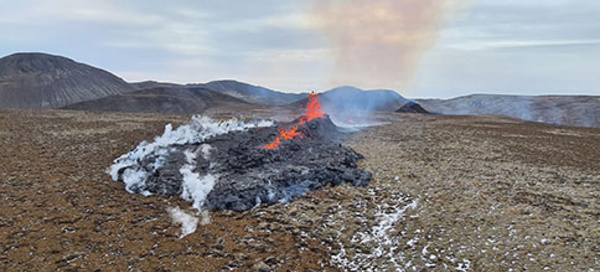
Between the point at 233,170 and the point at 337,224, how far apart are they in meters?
6.36

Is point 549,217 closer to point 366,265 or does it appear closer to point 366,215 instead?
point 366,215

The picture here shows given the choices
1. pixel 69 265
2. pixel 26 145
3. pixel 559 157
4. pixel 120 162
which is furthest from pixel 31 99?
pixel 559 157

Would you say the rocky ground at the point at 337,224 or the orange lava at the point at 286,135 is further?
the orange lava at the point at 286,135

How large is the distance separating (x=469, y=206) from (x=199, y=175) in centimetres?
1108

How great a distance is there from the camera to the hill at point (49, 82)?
101875 millimetres

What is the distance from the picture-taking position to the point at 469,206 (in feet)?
37.7

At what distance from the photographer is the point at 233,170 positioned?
15.0 meters

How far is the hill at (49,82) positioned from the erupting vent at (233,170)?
105141 mm

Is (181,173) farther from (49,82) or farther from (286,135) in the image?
(49,82)

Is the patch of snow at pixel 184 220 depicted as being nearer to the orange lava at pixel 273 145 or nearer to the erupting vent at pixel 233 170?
the erupting vent at pixel 233 170

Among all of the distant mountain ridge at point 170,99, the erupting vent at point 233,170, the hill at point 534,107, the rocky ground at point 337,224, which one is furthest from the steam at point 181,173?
the hill at point 534,107

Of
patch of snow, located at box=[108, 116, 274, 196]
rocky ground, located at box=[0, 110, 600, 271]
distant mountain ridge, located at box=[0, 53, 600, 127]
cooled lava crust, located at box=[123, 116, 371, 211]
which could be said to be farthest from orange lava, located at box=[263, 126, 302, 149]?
distant mountain ridge, located at box=[0, 53, 600, 127]

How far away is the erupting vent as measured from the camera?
489 inches

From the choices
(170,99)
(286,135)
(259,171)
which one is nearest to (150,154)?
(259,171)
